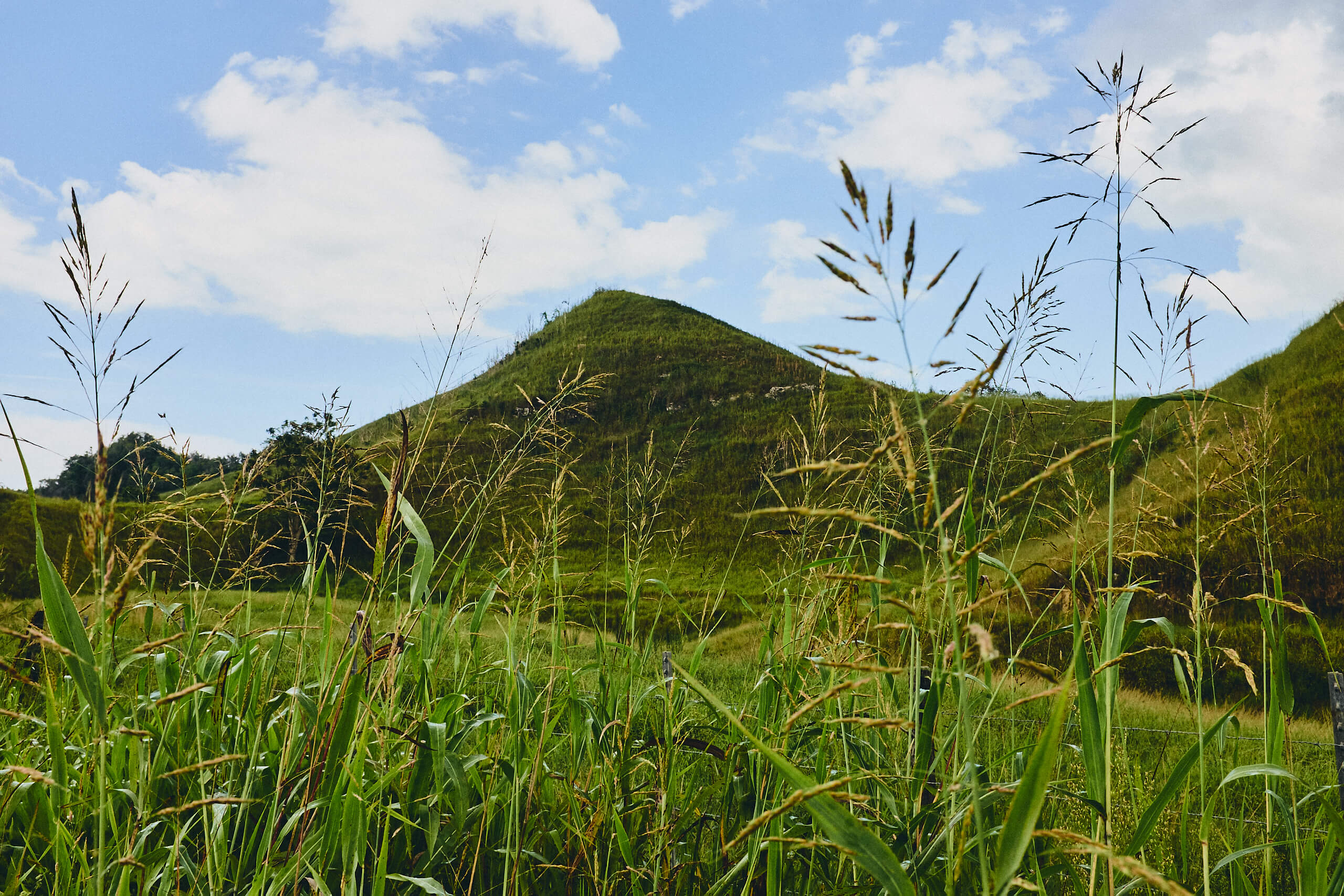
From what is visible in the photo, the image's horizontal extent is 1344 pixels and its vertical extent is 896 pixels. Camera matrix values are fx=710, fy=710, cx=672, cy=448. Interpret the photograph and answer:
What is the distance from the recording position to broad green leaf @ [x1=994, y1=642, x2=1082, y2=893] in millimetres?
832

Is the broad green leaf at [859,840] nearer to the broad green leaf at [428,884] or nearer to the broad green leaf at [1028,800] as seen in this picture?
the broad green leaf at [1028,800]

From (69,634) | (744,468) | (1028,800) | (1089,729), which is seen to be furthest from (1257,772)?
(744,468)

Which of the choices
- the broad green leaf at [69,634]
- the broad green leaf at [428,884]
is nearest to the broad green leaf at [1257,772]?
the broad green leaf at [428,884]

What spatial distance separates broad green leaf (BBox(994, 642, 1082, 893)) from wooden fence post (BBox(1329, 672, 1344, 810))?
9.21 ft

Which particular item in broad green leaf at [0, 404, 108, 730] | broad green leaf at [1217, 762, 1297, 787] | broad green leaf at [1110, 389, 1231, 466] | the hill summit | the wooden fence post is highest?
the hill summit

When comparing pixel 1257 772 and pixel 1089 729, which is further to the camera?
pixel 1257 772

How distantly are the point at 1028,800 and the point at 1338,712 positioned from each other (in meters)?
3.18

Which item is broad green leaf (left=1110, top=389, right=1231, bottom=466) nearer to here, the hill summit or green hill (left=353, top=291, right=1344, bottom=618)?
green hill (left=353, top=291, right=1344, bottom=618)

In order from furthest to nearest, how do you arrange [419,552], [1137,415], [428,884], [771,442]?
[771,442] → [428,884] → [419,552] → [1137,415]

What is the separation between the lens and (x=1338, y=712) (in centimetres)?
294

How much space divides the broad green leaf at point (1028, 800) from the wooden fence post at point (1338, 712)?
9.21 ft

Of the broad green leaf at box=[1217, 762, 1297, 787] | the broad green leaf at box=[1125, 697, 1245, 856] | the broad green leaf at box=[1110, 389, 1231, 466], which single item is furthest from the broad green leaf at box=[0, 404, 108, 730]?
the broad green leaf at box=[1217, 762, 1297, 787]

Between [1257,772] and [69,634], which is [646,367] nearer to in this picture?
[1257,772]

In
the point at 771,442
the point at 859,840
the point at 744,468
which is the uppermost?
the point at 771,442
